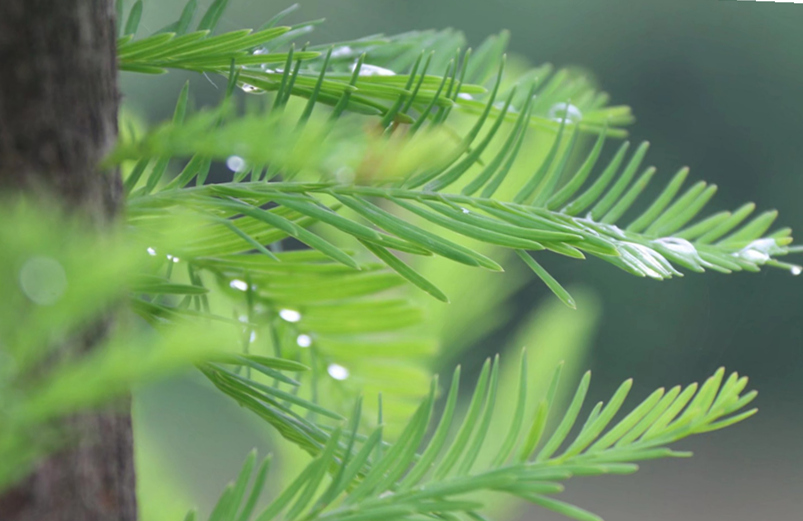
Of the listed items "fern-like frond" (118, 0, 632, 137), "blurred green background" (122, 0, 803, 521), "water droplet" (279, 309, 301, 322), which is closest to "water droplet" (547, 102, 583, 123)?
"fern-like frond" (118, 0, 632, 137)

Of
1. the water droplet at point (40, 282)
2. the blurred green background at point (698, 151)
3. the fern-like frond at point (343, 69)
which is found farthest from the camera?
the blurred green background at point (698, 151)

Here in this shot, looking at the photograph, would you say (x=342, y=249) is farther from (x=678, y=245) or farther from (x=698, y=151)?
(x=698, y=151)

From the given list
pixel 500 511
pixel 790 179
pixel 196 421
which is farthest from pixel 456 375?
pixel 790 179

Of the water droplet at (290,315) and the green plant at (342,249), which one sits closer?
the green plant at (342,249)

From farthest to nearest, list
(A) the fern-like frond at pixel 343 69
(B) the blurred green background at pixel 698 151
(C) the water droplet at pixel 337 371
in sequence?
(B) the blurred green background at pixel 698 151 < (C) the water droplet at pixel 337 371 < (A) the fern-like frond at pixel 343 69

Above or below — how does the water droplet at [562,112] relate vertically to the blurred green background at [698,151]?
below

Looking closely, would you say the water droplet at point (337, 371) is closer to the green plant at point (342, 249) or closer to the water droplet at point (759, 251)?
the green plant at point (342, 249)

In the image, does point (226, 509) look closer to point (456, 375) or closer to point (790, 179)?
point (456, 375)

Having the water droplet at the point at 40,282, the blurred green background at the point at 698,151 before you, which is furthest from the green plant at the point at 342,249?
the blurred green background at the point at 698,151

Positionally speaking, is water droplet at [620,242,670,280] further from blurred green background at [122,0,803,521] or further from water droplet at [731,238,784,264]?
blurred green background at [122,0,803,521]
